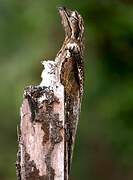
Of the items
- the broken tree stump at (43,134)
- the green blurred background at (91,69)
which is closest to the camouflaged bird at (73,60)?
the broken tree stump at (43,134)

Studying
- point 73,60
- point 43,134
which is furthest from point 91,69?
point 43,134

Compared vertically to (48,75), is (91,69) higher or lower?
higher

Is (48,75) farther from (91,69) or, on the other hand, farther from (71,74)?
(91,69)

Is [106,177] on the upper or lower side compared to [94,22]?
lower

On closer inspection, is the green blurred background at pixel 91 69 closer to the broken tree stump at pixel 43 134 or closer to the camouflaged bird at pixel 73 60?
the camouflaged bird at pixel 73 60

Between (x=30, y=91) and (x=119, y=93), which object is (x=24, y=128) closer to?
(x=30, y=91)

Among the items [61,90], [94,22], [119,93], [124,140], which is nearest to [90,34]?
[94,22]
